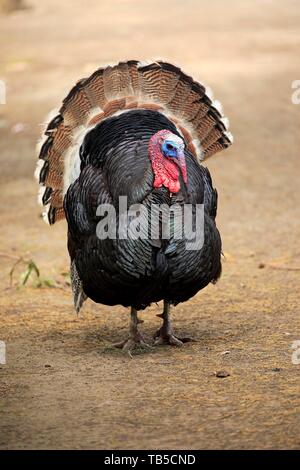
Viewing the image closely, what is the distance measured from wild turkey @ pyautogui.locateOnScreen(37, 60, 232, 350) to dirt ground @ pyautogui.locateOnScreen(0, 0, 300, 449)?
0.43m

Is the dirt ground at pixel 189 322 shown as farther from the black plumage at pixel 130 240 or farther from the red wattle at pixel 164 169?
the red wattle at pixel 164 169

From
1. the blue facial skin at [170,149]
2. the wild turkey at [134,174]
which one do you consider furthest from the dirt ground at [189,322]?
the blue facial skin at [170,149]

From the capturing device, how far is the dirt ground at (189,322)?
4.41 m

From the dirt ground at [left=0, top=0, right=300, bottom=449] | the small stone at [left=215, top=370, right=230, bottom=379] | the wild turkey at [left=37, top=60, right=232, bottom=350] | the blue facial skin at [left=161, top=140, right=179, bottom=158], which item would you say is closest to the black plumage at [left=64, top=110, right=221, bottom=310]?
the wild turkey at [left=37, top=60, right=232, bottom=350]

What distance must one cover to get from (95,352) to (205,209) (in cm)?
107

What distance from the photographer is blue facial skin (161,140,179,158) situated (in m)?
5.44

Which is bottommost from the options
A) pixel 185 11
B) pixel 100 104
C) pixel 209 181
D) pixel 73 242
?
pixel 73 242

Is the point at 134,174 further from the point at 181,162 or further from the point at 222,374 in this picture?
the point at 222,374

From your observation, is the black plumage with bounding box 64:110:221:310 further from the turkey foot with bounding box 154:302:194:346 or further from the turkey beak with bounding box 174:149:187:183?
the turkey foot with bounding box 154:302:194:346

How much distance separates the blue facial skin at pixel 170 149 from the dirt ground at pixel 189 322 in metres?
1.16

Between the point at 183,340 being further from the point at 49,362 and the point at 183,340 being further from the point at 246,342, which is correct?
the point at 49,362

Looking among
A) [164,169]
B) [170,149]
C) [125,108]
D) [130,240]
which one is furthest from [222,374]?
[125,108]

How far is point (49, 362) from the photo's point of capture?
5.59 metres

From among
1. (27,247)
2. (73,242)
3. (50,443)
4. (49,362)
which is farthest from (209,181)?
(27,247)
